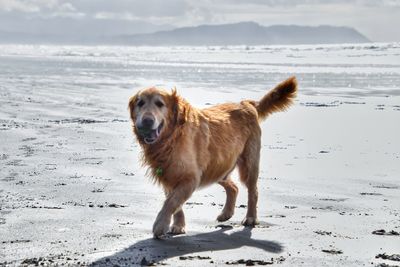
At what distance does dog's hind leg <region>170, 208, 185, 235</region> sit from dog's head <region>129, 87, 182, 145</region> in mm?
710

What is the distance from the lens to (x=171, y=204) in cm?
549

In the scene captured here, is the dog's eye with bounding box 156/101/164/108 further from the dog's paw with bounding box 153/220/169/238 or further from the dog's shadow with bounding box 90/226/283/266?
the dog's shadow with bounding box 90/226/283/266

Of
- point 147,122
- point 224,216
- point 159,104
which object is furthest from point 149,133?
point 224,216

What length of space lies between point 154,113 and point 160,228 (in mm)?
951

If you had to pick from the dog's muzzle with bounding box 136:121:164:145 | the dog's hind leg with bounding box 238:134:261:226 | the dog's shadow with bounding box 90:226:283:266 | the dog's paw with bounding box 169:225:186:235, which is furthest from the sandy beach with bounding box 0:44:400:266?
the dog's muzzle with bounding box 136:121:164:145

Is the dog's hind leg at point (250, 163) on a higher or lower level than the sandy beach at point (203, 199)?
higher

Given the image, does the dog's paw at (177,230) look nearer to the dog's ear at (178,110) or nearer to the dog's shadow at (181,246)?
the dog's shadow at (181,246)

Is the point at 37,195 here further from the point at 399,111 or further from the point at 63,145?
the point at 399,111

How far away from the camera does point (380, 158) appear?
9.33 metres

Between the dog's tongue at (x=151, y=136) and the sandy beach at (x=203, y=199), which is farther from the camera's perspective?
the dog's tongue at (x=151, y=136)

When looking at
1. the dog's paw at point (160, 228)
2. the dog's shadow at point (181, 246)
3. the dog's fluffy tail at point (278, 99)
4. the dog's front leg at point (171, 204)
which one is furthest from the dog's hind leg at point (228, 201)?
the dog's fluffy tail at point (278, 99)

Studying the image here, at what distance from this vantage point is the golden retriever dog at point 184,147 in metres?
5.51

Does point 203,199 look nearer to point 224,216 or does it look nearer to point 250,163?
point 250,163

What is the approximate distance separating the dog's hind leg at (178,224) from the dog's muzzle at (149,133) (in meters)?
0.68
